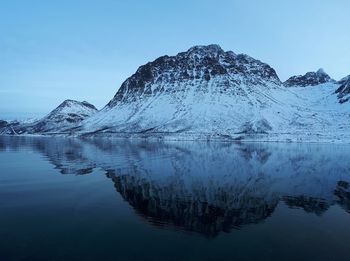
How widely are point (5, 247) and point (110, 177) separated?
26889 millimetres

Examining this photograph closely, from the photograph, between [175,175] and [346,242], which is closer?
[346,242]

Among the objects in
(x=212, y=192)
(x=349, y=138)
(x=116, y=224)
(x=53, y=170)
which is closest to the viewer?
(x=116, y=224)

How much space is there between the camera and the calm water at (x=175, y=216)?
20.7 meters

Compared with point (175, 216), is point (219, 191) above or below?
above

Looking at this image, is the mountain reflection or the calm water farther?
the mountain reflection

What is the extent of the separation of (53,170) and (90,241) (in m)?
34.8

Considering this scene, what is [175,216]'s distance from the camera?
27984mm

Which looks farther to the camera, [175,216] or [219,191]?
[219,191]

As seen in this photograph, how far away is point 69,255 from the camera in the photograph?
1983cm

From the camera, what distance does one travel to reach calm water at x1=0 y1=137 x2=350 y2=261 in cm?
2067

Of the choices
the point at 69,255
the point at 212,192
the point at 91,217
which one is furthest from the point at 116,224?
the point at 212,192

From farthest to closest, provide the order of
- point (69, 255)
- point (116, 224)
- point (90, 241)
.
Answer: point (116, 224) < point (90, 241) < point (69, 255)

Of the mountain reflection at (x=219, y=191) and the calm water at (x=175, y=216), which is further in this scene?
the mountain reflection at (x=219, y=191)

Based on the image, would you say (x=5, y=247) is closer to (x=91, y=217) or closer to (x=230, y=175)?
(x=91, y=217)
